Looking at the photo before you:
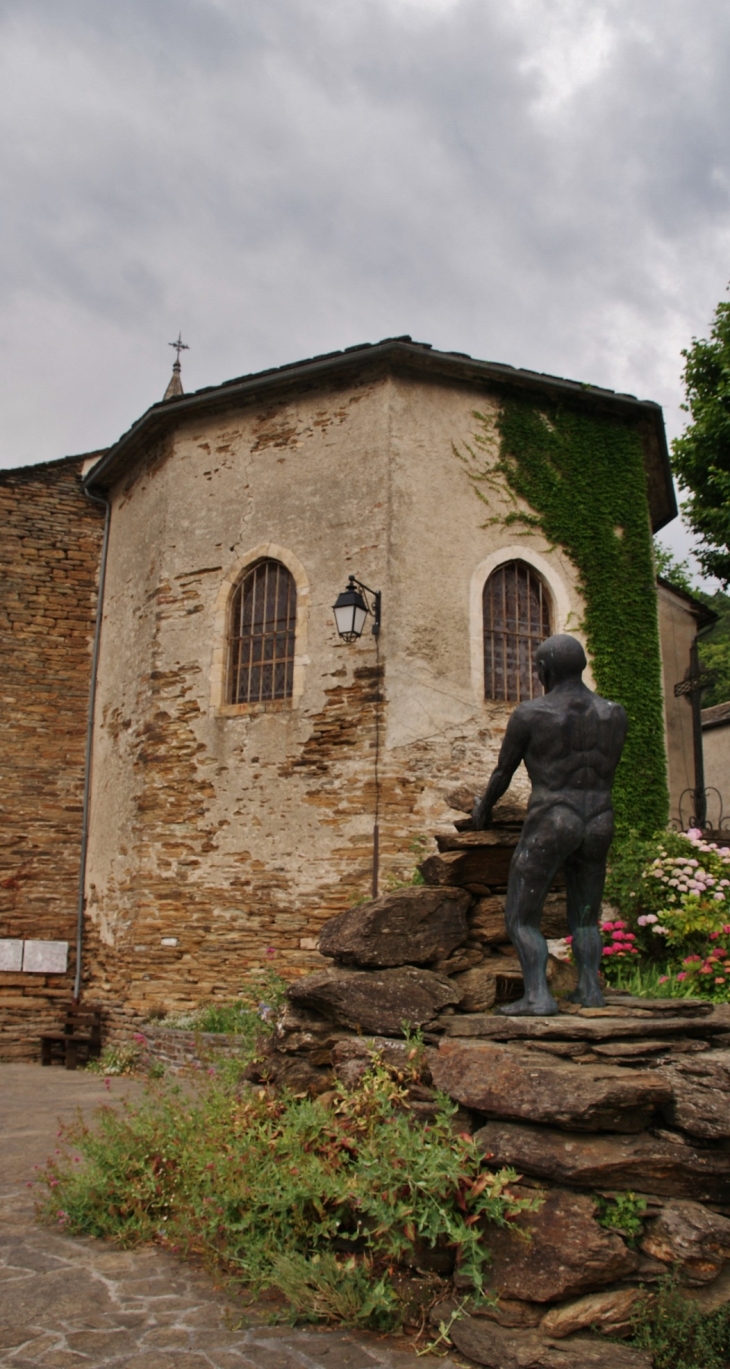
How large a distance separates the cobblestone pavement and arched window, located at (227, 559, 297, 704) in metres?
6.97

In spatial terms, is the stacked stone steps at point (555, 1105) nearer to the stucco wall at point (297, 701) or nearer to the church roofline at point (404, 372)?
the stucco wall at point (297, 701)

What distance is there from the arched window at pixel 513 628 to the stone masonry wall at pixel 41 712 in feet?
19.0

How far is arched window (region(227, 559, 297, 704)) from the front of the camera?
11688 millimetres

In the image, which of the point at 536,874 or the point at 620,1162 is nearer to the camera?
the point at 620,1162

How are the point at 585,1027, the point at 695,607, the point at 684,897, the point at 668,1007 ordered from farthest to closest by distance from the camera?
the point at 695,607 → the point at 684,897 → the point at 668,1007 → the point at 585,1027

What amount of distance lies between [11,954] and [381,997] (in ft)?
29.7

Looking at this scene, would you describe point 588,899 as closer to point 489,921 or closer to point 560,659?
point 489,921

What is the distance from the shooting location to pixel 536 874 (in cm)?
511

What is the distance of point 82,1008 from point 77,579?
19.0 ft

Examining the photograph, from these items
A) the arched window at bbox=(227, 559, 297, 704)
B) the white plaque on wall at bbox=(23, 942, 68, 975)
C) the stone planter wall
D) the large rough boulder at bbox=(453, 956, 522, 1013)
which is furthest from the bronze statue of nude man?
the white plaque on wall at bbox=(23, 942, 68, 975)

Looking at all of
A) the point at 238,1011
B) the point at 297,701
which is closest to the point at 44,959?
the point at 238,1011

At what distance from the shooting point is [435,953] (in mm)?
5684

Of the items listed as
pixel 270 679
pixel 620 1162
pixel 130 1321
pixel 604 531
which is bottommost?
pixel 130 1321

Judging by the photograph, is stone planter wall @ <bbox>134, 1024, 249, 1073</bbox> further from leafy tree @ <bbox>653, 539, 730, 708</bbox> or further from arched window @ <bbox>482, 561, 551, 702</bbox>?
leafy tree @ <bbox>653, 539, 730, 708</bbox>
